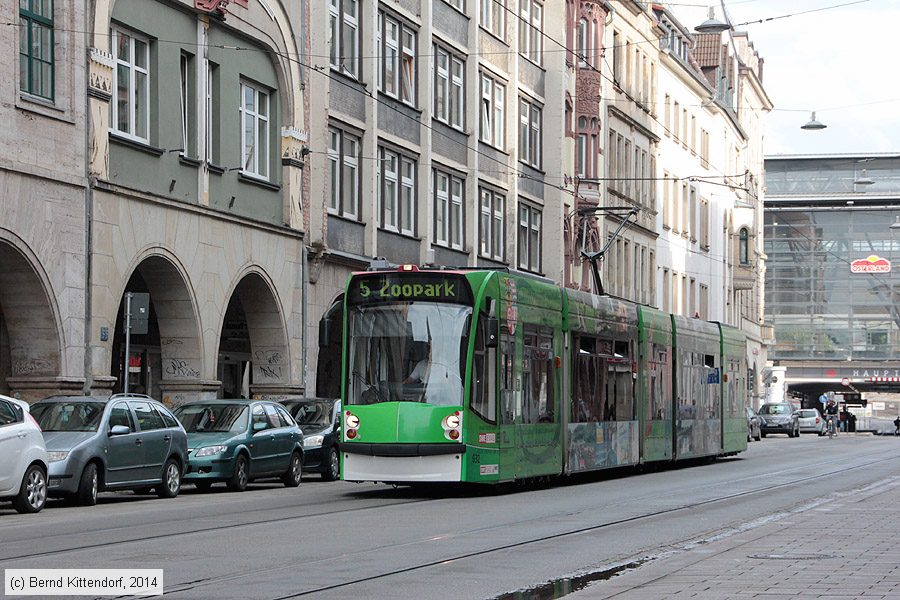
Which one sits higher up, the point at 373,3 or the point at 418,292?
the point at 373,3

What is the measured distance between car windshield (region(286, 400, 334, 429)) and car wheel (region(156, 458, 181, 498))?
6.27 m

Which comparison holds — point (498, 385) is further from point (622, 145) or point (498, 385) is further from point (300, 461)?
point (622, 145)

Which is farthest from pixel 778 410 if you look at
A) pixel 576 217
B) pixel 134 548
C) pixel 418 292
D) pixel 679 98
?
pixel 134 548

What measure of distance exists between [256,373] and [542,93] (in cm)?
2251

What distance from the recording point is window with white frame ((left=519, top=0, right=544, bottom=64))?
54.5 m

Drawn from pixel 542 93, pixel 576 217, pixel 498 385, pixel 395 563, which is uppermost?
pixel 542 93

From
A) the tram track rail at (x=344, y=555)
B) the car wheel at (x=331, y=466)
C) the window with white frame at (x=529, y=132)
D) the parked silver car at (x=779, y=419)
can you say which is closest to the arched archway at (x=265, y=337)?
the car wheel at (x=331, y=466)

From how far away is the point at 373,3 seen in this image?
41125mm

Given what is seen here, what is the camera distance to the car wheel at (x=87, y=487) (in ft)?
72.1

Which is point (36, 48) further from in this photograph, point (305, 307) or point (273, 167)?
point (305, 307)

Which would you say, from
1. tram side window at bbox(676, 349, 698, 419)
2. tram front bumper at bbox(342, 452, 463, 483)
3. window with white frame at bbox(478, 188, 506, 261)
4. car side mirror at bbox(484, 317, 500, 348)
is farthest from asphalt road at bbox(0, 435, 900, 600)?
window with white frame at bbox(478, 188, 506, 261)

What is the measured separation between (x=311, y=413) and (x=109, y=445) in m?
8.75

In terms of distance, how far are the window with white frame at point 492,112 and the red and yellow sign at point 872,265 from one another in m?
66.9

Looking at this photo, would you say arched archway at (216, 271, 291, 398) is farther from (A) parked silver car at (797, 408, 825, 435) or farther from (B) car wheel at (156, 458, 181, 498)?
(A) parked silver car at (797, 408, 825, 435)
